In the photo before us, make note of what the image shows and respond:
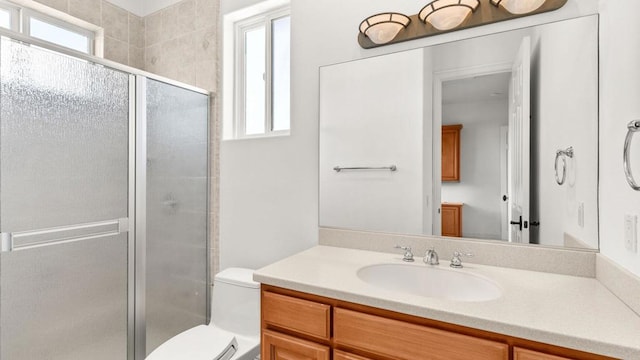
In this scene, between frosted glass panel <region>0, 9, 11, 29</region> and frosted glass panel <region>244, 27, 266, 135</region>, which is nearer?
frosted glass panel <region>0, 9, 11, 29</region>

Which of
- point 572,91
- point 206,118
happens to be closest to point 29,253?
point 206,118

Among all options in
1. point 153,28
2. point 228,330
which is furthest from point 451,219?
point 153,28

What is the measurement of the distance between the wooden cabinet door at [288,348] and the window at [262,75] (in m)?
1.26

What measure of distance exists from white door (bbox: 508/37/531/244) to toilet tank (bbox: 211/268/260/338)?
129 cm

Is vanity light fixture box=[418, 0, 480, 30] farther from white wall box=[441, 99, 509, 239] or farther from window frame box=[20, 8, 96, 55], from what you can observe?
window frame box=[20, 8, 96, 55]

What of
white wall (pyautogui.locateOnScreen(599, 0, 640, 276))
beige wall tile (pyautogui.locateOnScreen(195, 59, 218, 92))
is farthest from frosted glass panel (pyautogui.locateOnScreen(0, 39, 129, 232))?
white wall (pyautogui.locateOnScreen(599, 0, 640, 276))

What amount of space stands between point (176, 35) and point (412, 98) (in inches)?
73.7

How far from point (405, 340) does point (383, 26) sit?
1.38 m

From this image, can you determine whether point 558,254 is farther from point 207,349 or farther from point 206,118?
point 206,118

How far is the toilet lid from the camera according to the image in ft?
4.74

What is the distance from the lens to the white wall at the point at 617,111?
886 mm

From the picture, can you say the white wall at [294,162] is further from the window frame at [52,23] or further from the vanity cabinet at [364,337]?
the window frame at [52,23]

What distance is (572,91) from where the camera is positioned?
1.23m

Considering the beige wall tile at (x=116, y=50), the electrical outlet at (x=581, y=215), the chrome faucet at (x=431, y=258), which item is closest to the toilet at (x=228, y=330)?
the chrome faucet at (x=431, y=258)
